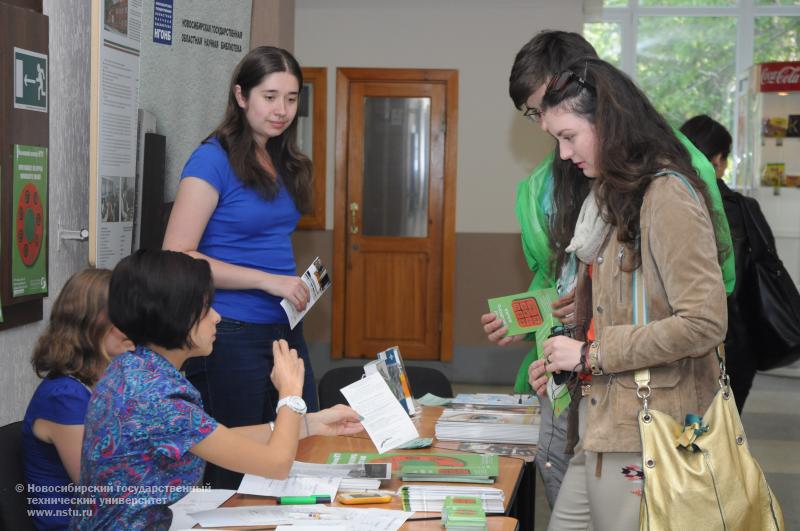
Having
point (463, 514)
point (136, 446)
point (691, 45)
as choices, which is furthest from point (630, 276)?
point (691, 45)

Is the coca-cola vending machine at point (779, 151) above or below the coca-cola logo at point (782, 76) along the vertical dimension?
below

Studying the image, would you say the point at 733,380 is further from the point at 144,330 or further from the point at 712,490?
the point at 144,330

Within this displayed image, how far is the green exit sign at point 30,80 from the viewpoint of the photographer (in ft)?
9.84

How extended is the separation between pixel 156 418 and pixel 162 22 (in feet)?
7.80

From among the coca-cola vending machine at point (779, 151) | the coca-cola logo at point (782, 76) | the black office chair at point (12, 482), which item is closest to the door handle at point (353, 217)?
the coca-cola vending machine at point (779, 151)

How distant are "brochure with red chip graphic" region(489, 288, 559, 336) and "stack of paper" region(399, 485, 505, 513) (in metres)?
0.66

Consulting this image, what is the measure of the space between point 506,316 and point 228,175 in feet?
3.11

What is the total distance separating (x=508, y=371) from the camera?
817 centimetres

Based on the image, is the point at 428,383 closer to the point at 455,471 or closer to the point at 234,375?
the point at 234,375

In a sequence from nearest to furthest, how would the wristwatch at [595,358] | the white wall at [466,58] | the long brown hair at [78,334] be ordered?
the wristwatch at [595,358]
the long brown hair at [78,334]
the white wall at [466,58]

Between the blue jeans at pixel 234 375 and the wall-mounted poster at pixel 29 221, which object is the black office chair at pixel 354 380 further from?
the wall-mounted poster at pixel 29 221

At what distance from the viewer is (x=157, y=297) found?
200 centimetres

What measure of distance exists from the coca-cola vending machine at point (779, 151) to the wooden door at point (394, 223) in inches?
122

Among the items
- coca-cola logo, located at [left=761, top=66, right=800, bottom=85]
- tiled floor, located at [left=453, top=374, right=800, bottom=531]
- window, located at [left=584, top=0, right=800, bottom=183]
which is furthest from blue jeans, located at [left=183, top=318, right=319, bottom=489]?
window, located at [left=584, top=0, right=800, bottom=183]
